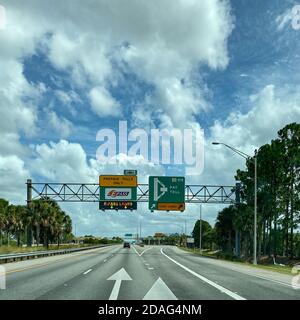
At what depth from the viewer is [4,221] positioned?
88.8 m

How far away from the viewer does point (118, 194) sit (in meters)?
55.2

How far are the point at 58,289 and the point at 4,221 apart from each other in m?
77.2

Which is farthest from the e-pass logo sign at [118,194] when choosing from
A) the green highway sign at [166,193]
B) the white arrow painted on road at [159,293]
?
the white arrow painted on road at [159,293]

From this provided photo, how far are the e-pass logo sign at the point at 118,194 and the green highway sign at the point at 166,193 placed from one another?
2525 mm

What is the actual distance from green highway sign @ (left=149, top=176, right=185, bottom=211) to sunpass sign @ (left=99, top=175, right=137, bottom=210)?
2.06 m

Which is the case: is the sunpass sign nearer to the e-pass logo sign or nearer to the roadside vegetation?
the e-pass logo sign

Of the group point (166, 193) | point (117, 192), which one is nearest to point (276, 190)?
point (166, 193)

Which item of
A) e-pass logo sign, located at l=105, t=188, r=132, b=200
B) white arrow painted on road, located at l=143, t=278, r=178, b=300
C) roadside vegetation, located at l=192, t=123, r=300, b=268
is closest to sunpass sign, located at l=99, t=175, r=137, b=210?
e-pass logo sign, located at l=105, t=188, r=132, b=200

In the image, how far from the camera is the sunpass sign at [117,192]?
5494 centimetres

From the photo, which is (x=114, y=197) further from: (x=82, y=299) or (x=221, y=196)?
(x=82, y=299)

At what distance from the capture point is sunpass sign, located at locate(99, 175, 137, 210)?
2163 inches

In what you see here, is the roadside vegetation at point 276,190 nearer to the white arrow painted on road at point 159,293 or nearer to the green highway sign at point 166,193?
the green highway sign at point 166,193

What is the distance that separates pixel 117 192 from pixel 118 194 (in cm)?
25
